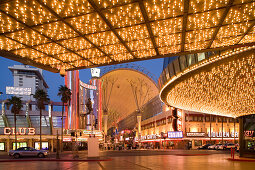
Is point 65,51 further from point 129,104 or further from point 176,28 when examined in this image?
point 129,104

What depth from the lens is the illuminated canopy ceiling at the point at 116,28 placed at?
845 centimetres

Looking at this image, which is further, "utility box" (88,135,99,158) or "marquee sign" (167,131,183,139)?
"marquee sign" (167,131,183,139)

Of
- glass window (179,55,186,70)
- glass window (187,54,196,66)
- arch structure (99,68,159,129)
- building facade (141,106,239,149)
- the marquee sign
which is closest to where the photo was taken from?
glass window (187,54,196,66)

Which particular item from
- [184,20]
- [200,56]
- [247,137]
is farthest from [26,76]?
[184,20]

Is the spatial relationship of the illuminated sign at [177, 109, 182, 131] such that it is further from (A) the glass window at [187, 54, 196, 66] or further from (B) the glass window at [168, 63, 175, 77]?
(A) the glass window at [187, 54, 196, 66]

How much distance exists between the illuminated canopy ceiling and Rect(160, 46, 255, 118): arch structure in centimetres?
574

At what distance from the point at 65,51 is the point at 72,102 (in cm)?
6803

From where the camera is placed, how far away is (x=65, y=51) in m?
12.2

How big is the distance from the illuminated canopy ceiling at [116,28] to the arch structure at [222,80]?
5.74 metres

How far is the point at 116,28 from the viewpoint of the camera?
10.1 metres

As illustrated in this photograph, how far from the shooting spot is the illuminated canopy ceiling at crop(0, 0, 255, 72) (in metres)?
8.45

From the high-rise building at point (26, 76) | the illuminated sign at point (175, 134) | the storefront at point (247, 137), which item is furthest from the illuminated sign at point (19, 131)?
the high-rise building at point (26, 76)

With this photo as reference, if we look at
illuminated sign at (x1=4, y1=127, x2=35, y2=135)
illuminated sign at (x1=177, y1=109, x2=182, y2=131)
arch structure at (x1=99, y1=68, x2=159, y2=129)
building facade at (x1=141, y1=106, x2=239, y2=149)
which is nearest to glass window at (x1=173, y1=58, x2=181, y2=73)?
illuminated sign at (x1=177, y1=109, x2=182, y2=131)

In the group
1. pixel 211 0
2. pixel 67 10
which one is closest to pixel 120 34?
pixel 67 10
